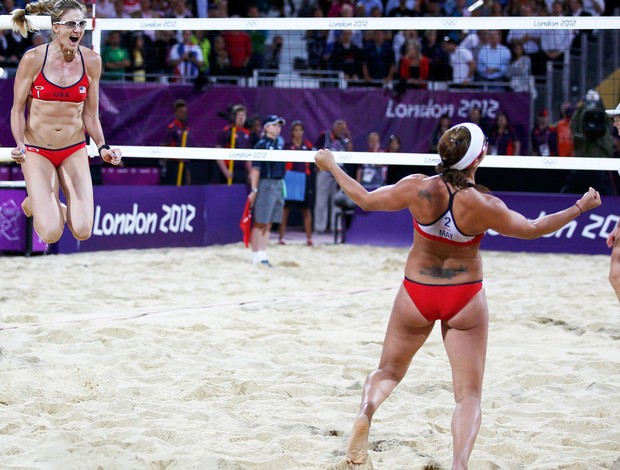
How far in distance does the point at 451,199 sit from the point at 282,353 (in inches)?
113

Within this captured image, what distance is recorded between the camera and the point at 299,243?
13148mm

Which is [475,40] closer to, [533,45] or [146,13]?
[533,45]

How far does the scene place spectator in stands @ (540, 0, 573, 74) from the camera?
13891 mm

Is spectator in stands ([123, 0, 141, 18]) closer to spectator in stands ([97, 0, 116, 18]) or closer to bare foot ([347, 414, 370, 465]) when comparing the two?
spectator in stands ([97, 0, 116, 18])

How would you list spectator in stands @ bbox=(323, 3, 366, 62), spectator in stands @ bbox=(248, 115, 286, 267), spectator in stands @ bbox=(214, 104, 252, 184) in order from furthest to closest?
spectator in stands @ bbox=(323, 3, 366, 62) → spectator in stands @ bbox=(214, 104, 252, 184) → spectator in stands @ bbox=(248, 115, 286, 267)

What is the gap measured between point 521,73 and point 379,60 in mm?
2102

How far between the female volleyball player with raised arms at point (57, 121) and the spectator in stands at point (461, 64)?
8.37 metres

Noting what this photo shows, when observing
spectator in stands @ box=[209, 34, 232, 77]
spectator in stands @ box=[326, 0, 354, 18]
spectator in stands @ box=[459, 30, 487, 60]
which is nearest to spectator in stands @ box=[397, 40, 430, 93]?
spectator in stands @ box=[459, 30, 487, 60]

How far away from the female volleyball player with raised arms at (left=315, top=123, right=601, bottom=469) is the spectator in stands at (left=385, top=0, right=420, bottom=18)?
36.6 ft

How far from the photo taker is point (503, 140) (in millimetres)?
12641

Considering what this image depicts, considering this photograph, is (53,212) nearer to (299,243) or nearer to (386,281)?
(386,281)

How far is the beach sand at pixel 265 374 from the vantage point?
439 cm

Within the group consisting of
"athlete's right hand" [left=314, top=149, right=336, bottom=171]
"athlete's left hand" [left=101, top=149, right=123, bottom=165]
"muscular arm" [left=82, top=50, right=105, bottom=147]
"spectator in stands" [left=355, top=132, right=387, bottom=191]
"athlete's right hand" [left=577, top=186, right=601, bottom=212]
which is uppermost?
"muscular arm" [left=82, top=50, right=105, bottom=147]

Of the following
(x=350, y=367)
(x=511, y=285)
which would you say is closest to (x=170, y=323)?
(x=350, y=367)
